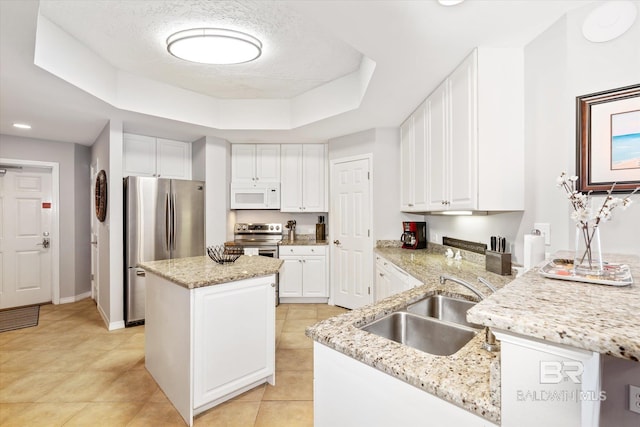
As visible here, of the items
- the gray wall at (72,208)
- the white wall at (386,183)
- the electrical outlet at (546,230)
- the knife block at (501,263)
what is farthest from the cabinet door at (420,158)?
the gray wall at (72,208)

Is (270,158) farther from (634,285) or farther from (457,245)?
(634,285)

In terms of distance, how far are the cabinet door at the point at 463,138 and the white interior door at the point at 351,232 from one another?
1618 mm

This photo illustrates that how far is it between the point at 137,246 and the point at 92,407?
1.81m

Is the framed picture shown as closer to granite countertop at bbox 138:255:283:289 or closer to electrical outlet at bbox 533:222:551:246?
electrical outlet at bbox 533:222:551:246

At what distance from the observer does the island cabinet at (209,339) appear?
1.90 m

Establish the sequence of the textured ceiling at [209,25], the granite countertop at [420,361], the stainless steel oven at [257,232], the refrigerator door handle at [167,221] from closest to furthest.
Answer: the granite countertop at [420,361]
the textured ceiling at [209,25]
the refrigerator door handle at [167,221]
the stainless steel oven at [257,232]

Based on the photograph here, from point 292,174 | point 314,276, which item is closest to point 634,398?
point 314,276

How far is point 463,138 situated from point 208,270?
202cm

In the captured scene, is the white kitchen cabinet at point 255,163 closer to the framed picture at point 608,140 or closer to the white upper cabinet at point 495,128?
the white upper cabinet at point 495,128

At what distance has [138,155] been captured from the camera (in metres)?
3.95

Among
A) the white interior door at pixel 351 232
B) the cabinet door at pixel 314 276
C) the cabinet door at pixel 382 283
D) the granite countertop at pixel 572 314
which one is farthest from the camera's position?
the cabinet door at pixel 314 276

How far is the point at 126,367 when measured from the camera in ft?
8.41

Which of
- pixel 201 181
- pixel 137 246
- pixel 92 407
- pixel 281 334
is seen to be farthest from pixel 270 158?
pixel 92 407

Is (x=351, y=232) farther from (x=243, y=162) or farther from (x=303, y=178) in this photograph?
(x=243, y=162)
